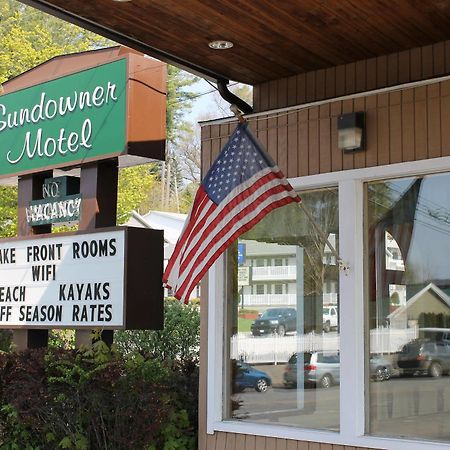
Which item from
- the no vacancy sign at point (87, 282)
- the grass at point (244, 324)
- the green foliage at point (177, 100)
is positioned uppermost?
the green foliage at point (177, 100)

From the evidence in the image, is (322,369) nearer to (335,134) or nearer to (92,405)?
(335,134)

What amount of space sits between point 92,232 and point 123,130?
1.06 metres

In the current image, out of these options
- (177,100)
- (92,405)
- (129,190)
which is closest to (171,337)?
(129,190)

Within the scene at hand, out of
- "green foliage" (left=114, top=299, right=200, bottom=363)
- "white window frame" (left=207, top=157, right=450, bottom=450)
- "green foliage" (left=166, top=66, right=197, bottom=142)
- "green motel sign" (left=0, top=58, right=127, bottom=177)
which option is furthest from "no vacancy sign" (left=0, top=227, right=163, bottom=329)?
"green foliage" (left=166, top=66, right=197, bottom=142)

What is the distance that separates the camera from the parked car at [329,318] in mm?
6449

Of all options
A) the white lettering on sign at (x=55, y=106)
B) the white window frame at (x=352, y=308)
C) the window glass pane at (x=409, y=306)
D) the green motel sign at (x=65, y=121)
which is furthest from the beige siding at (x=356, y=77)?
the white lettering on sign at (x=55, y=106)

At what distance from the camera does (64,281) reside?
26.5 ft

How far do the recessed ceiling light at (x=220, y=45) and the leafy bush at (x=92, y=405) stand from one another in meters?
2.95

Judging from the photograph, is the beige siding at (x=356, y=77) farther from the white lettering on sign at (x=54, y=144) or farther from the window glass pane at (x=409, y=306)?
the white lettering on sign at (x=54, y=144)

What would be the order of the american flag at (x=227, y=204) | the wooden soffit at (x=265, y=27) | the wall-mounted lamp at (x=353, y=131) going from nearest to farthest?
the wooden soffit at (x=265, y=27) < the american flag at (x=227, y=204) < the wall-mounted lamp at (x=353, y=131)

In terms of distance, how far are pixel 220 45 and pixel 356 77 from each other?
1.23 m

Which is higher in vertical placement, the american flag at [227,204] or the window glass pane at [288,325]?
the american flag at [227,204]

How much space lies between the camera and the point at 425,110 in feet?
19.8

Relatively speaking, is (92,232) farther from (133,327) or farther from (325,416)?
(325,416)
